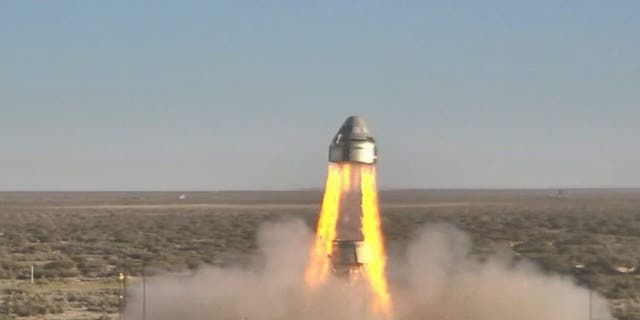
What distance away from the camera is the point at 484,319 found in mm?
28797

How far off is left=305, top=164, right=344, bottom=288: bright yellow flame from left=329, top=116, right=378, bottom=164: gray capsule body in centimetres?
189

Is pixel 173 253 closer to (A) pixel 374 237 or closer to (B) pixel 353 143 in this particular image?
(A) pixel 374 237

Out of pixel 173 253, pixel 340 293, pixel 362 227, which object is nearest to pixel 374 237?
pixel 362 227

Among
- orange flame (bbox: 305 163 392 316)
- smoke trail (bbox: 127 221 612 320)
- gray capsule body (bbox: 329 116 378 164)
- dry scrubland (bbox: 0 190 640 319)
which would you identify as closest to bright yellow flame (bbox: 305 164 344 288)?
orange flame (bbox: 305 163 392 316)

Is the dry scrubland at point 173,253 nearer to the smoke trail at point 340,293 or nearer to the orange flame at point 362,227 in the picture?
the smoke trail at point 340,293

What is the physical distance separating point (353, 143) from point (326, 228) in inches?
137

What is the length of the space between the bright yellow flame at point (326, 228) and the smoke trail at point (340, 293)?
17.8 inches

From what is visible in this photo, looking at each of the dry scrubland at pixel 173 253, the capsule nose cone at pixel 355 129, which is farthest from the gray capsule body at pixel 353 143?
the dry scrubland at pixel 173 253

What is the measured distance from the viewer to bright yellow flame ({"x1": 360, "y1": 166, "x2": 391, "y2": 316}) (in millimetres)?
27906

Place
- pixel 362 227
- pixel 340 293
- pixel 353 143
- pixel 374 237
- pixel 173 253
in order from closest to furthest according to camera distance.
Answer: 1. pixel 353 143
2. pixel 340 293
3. pixel 362 227
4. pixel 374 237
5. pixel 173 253

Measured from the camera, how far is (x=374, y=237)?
28438 mm

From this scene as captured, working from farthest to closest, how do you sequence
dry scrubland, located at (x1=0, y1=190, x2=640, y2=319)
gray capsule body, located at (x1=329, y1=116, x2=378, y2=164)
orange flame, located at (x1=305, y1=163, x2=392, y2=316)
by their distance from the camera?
dry scrubland, located at (x1=0, y1=190, x2=640, y2=319) < orange flame, located at (x1=305, y1=163, x2=392, y2=316) < gray capsule body, located at (x1=329, y1=116, x2=378, y2=164)

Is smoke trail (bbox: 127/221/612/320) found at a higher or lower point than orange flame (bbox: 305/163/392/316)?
lower

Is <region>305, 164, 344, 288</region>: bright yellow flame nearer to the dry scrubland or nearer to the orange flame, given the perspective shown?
the orange flame
